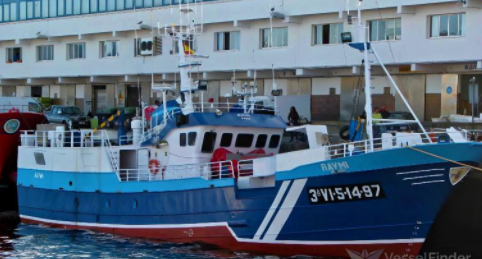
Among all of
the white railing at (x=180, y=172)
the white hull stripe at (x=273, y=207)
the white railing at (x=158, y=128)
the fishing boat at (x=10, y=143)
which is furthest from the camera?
the fishing boat at (x=10, y=143)

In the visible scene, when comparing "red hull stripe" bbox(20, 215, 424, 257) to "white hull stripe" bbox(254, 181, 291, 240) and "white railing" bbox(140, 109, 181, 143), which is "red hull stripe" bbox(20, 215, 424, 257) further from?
"white railing" bbox(140, 109, 181, 143)

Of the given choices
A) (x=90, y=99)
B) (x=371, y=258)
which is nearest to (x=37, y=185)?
(x=371, y=258)

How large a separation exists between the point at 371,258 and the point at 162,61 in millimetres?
20365

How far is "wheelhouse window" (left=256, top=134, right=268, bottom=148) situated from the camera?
22.4m

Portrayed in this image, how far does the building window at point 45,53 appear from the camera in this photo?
41944 millimetres

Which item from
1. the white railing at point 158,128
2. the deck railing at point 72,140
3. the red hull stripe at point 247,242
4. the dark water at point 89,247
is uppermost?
the white railing at point 158,128

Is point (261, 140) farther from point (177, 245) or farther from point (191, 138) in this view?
point (177, 245)

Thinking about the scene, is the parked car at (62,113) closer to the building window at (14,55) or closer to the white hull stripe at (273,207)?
the building window at (14,55)

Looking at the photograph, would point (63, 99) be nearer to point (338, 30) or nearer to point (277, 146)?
point (338, 30)

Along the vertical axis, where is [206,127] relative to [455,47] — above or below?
below

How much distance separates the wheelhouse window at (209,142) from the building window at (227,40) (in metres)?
13.5

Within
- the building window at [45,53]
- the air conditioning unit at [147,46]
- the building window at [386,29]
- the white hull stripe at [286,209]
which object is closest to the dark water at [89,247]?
the white hull stripe at [286,209]

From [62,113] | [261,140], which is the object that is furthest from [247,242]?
[62,113]

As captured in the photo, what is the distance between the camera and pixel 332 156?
746 inches
